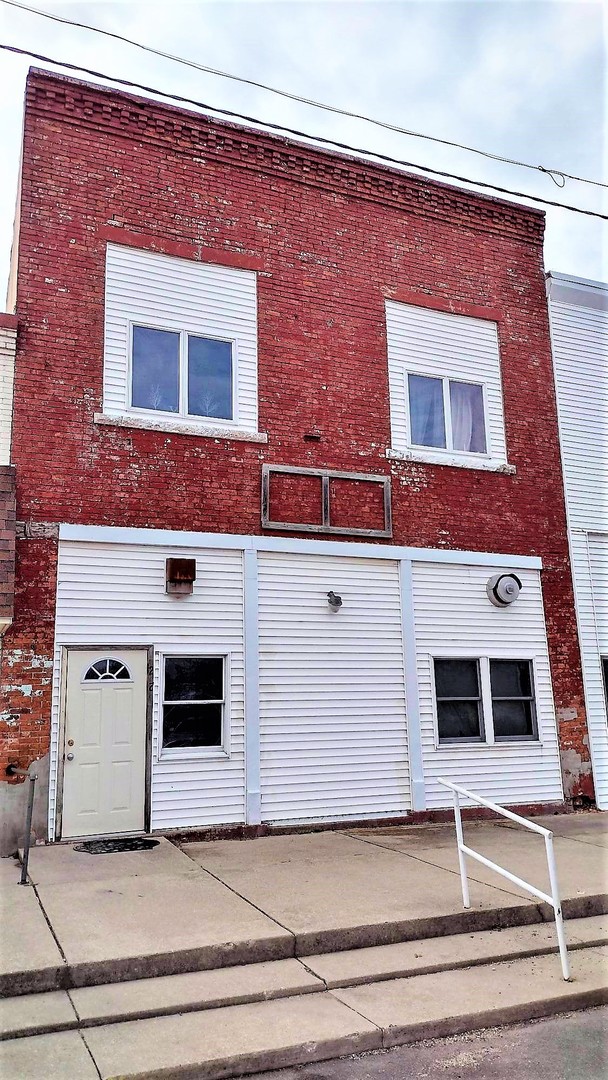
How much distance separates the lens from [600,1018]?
4.79 m

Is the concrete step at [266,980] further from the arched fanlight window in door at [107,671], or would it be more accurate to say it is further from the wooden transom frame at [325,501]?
the wooden transom frame at [325,501]

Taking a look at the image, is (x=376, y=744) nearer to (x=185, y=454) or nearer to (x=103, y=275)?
(x=185, y=454)

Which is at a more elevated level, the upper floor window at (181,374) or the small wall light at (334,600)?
the upper floor window at (181,374)

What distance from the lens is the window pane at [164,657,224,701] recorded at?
8.94 metres

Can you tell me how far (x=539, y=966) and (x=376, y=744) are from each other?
4445 mm

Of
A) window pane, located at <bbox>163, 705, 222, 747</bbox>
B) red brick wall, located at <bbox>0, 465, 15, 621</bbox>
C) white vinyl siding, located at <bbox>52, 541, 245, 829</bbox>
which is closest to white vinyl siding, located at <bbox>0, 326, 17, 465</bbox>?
red brick wall, located at <bbox>0, 465, 15, 621</bbox>

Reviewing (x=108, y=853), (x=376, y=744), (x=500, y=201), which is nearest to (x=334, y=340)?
(x=500, y=201)

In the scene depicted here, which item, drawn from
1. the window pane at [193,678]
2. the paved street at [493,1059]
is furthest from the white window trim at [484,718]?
the paved street at [493,1059]

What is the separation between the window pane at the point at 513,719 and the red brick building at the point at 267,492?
54 millimetres

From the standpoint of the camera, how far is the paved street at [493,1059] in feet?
13.5

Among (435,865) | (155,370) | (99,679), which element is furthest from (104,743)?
(155,370)

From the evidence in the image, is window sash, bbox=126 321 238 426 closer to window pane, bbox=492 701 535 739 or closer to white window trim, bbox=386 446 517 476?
white window trim, bbox=386 446 517 476

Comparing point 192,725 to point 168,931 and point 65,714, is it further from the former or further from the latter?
point 168,931

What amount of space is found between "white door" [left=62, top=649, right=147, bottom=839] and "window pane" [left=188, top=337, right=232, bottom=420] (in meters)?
3.06
